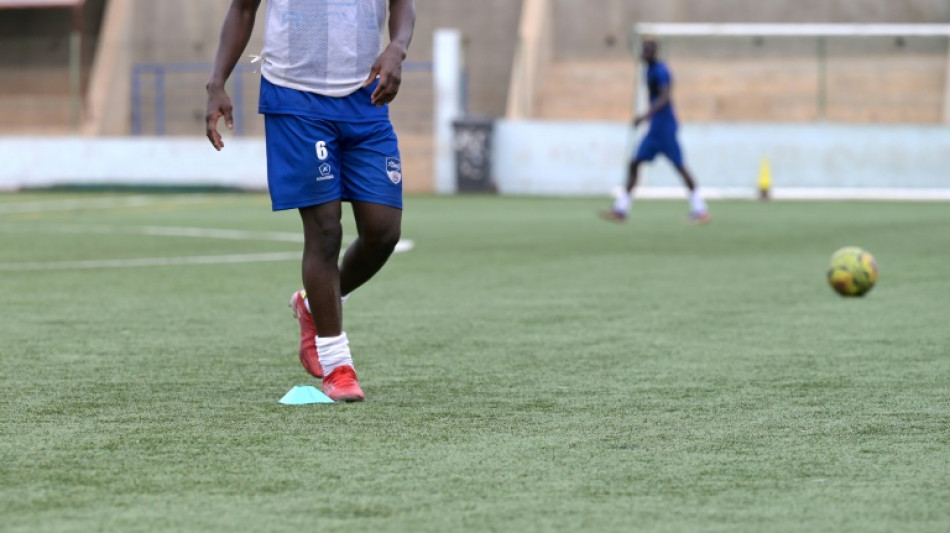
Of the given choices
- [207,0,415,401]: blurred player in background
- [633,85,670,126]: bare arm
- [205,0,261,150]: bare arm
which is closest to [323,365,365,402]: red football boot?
[207,0,415,401]: blurred player in background

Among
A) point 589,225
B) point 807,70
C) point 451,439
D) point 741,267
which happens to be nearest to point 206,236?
point 589,225

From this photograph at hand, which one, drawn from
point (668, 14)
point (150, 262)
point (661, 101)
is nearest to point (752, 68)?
point (668, 14)

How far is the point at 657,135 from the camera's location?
2016 centimetres

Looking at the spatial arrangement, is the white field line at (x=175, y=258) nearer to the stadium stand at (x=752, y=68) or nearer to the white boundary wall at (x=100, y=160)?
the white boundary wall at (x=100, y=160)

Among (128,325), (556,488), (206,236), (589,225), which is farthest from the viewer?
(589,225)

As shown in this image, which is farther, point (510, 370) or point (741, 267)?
point (741, 267)

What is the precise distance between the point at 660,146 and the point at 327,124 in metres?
14.2

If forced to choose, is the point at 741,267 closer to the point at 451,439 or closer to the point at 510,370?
the point at 510,370

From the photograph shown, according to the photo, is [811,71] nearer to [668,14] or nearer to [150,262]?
[668,14]

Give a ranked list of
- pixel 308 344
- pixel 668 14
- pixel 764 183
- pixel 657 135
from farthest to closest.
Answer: pixel 668 14, pixel 764 183, pixel 657 135, pixel 308 344

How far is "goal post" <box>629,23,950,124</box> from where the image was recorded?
32594 millimetres

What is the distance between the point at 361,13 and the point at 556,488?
8.00ft

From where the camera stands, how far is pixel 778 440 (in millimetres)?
5340

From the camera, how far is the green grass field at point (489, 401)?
434 centimetres
